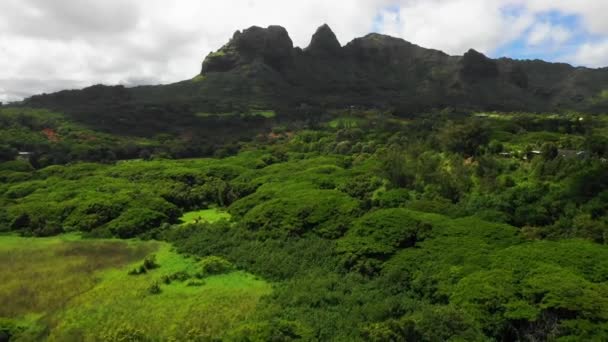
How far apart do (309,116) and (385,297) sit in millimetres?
146620

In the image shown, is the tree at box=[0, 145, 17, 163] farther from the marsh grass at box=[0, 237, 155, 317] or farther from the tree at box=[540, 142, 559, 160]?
the tree at box=[540, 142, 559, 160]

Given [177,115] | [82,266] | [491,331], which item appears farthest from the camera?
[177,115]

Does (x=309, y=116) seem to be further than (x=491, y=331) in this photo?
Yes

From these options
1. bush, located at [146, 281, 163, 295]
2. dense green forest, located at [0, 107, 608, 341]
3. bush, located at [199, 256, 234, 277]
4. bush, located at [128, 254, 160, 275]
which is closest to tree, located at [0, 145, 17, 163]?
dense green forest, located at [0, 107, 608, 341]

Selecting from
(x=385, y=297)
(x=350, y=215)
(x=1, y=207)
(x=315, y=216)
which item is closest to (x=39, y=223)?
(x=1, y=207)

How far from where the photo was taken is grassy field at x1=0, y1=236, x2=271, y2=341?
34.1 m

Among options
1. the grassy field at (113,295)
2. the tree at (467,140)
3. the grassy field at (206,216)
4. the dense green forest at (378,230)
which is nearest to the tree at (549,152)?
the dense green forest at (378,230)

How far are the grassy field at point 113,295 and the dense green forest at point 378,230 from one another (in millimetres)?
423

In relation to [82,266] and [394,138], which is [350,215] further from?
[394,138]

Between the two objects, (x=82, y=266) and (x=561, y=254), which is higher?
(x=561, y=254)

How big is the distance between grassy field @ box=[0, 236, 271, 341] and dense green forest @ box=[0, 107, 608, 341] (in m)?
0.42

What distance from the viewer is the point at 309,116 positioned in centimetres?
18025

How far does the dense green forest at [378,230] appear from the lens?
31578mm

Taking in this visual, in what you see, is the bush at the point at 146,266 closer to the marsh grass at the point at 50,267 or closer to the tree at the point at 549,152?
the marsh grass at the point at 50,267
